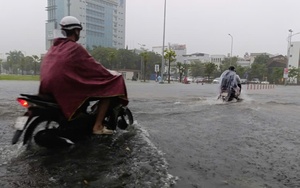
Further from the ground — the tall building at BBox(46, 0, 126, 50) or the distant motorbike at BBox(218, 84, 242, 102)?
the tall building at BBox(46, 0, 126, 50)

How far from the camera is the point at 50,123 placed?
13.5 feet

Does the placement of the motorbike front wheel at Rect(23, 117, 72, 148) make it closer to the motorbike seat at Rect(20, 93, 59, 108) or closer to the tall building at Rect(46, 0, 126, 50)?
the motorbike seat at Rect(20, 93, 59, 108)

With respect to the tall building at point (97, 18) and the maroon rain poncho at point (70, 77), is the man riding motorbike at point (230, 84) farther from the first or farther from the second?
the tall building at point (97, 18)

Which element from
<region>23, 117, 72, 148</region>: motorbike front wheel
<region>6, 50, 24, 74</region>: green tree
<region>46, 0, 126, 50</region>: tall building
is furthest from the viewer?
<region>6, 50, 24, 74</region>: green tree

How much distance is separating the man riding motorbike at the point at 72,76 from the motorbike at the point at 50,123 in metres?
0.13

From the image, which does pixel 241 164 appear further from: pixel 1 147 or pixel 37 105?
pixel 1 147

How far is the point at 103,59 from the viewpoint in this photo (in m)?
75.7

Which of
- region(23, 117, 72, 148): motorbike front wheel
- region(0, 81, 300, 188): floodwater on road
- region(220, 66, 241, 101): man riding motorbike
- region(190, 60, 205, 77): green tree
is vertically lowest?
region(0, 81, 300, 188): floodwater on road

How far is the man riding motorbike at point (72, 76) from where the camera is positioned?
3.58 meters

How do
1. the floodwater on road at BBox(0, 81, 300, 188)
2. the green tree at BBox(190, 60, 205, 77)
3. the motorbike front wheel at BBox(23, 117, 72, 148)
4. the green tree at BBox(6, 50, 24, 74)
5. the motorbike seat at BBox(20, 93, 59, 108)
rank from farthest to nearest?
1. the green tree at BBox(6, 50, 24, 74)
2. the green tree at BBox(190, 60, 205, 77)
3. the motorbike front wheel at BBox(23, 117, 72, 148)
4. the motorbike seat at BBox(20, 93, 59, 108)
5. the floodwater on road at BBox(0, 81, 300, 188)

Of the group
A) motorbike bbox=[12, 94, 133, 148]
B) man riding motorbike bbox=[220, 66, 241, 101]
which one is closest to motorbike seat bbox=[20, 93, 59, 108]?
motorbike bbox=[12, 94, 133, 148]

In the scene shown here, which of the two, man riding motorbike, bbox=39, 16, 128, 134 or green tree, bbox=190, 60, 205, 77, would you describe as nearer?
man riding motorbike, bbox=39, 16, 128, 134

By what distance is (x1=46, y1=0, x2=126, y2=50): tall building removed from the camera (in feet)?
263

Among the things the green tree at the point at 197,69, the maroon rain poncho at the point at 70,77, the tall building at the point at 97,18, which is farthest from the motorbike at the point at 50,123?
the green tree at the point at 197,69
